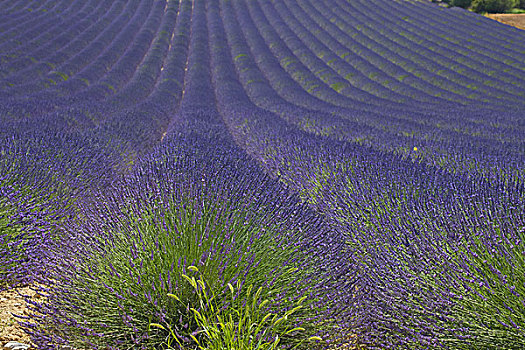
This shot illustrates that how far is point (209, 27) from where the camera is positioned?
1803 cm

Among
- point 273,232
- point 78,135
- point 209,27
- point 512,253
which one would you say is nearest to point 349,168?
point 273,232

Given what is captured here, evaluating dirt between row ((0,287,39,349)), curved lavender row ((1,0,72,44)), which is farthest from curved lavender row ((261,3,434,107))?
curved lavender row ((1,0,72,44))

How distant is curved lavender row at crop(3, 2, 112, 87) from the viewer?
896 cm

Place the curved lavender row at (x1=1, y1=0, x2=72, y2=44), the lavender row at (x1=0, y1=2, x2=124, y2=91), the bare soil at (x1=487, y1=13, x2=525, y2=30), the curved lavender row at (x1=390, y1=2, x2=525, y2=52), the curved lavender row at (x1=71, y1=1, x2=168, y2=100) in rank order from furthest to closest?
the bare soil at (x1=487, y1=13, x2=525, y2=30), the curved lavender row at (x1=390, y1=2, x2=525, y2=52), the curved lavender row at (x1=1, y1=0, x2=72, y2=44), the lavender row at (x1=0, y1=2, x2=124, y2=91), the curved lavender row at (x1=71, y1=1, x2=168, y2=100)

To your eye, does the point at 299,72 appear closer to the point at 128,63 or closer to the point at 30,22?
the point at 128,63

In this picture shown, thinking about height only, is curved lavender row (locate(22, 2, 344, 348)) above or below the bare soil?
below

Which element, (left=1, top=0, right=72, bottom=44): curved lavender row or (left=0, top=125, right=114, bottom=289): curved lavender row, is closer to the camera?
(left=0, top=125, right=114, bottom=289): curved lavender row

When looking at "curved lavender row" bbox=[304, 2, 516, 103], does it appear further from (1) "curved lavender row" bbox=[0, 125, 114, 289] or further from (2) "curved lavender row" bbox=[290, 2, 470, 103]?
(1) "curved lavender row" bbox=[0, 125, 114, 289]

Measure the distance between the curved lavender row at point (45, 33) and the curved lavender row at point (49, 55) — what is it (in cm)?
26

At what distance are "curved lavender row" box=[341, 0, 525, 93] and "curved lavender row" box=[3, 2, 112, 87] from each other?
12151 mm

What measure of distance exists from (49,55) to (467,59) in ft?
44.6

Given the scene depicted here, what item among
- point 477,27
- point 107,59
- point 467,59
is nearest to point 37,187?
point 107,59

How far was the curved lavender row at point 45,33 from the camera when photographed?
36.9 feet

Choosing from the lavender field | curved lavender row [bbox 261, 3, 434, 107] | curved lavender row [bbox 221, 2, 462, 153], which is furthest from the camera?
curved lavender row [bbox 261, 3, 434, 107]
